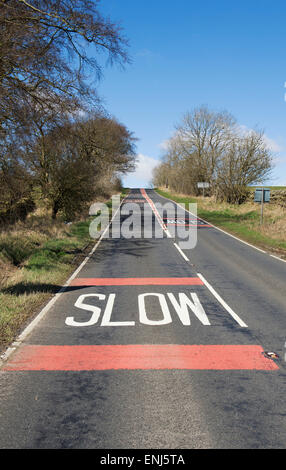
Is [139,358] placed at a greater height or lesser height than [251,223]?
lesser

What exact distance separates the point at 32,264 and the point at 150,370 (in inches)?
329

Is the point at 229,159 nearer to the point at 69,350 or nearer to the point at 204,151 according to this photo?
the point at 204,151

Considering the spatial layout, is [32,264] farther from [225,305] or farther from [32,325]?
[225,305]

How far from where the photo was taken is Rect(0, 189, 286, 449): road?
3838mm

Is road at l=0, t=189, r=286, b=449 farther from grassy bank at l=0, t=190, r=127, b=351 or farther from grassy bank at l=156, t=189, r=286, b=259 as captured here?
grassy bank at l=156, t=189, r=286, b=259

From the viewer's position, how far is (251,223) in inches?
1094

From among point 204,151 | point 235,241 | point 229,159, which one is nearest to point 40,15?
point 235,241

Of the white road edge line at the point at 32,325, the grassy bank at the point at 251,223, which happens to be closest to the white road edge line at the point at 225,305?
the white road edge line at the point at 32,325

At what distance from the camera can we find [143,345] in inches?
248

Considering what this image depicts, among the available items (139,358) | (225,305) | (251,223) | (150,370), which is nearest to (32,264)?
(225,305)

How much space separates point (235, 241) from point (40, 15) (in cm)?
1460

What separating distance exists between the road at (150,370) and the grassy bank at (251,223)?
30.6ft

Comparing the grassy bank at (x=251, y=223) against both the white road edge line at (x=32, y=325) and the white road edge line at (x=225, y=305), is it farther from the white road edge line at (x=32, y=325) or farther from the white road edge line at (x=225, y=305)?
the white road edge line at (x=32, y=325)

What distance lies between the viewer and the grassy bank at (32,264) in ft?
25.3
